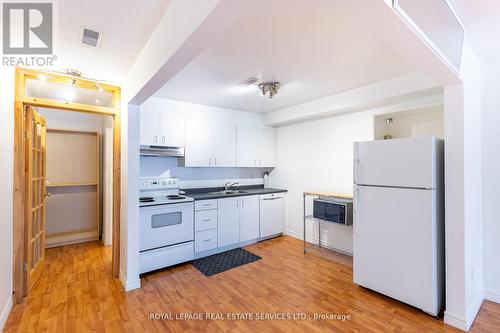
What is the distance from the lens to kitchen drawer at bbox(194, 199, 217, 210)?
140 inches

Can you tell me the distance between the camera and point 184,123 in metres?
3.75

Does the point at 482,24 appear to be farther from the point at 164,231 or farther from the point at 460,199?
the point at 164,231

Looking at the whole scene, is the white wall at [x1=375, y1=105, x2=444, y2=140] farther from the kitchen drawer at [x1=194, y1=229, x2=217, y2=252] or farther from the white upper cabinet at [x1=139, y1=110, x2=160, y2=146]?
the white upper cabinet at [x1=139, y1=110, x2=160, y2=146]

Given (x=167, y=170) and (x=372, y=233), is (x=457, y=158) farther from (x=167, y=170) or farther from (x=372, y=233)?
(x=167, y=170)

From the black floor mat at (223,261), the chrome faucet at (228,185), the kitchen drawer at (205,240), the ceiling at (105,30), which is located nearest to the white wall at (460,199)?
the black floor mat at (223,261)

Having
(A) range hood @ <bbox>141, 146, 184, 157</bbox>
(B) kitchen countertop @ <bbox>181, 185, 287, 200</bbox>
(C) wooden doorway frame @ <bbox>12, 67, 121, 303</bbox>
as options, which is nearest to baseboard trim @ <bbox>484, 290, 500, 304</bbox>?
(B) kitchen countertop @ <bbox>181, 185, 287, 200</bbox>

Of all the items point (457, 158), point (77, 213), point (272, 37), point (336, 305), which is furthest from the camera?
point (77, 213)

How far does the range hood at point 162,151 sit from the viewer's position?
11.5 ft

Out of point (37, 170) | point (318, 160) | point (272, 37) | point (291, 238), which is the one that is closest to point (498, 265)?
point (318, 160)

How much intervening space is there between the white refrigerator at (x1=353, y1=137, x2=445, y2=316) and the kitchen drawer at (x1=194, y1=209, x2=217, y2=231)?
2.04m

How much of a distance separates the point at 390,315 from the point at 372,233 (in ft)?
2.46

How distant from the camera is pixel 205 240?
3605 millimetres

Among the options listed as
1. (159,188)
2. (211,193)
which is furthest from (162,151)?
(211,193)

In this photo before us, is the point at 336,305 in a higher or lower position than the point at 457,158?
lower
